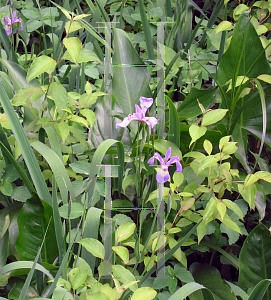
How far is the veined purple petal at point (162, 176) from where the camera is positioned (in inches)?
24.4

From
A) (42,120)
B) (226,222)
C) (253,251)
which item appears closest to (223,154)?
(226,222)

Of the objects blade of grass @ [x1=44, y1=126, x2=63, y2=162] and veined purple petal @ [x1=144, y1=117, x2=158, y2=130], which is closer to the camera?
veined purple petal @ [x1=144, y1=117, x2=158, y2=130]

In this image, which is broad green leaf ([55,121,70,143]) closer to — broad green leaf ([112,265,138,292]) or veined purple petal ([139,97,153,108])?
veined purple petal ([139,97,153,108])

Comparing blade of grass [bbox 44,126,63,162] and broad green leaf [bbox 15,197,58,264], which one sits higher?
blade of grass [bbox 44,126,63,162]

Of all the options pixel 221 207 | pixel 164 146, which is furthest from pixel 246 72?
pixel 221 207

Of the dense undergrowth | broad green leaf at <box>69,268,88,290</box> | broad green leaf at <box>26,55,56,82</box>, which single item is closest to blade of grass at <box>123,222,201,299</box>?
the dense undergrowth

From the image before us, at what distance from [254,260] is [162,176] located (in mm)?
405

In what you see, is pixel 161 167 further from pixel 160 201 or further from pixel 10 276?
pixel 10 276

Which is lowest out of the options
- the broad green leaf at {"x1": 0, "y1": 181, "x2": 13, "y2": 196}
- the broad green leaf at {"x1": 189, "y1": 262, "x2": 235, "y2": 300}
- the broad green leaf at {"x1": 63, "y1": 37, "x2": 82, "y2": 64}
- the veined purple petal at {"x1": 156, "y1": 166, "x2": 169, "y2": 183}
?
the broad green leaf at {"x1": 189, "y1": 262, "x2": 235, "y2": 300}

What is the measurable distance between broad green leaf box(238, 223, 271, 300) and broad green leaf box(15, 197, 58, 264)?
50 centimetres

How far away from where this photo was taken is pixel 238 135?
3.32 feet

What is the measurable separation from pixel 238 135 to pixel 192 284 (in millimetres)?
574

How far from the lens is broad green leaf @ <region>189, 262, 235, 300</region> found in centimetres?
80

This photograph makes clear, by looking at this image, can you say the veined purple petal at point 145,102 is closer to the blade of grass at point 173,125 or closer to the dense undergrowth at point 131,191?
the dense undergrowth at point 131,191
